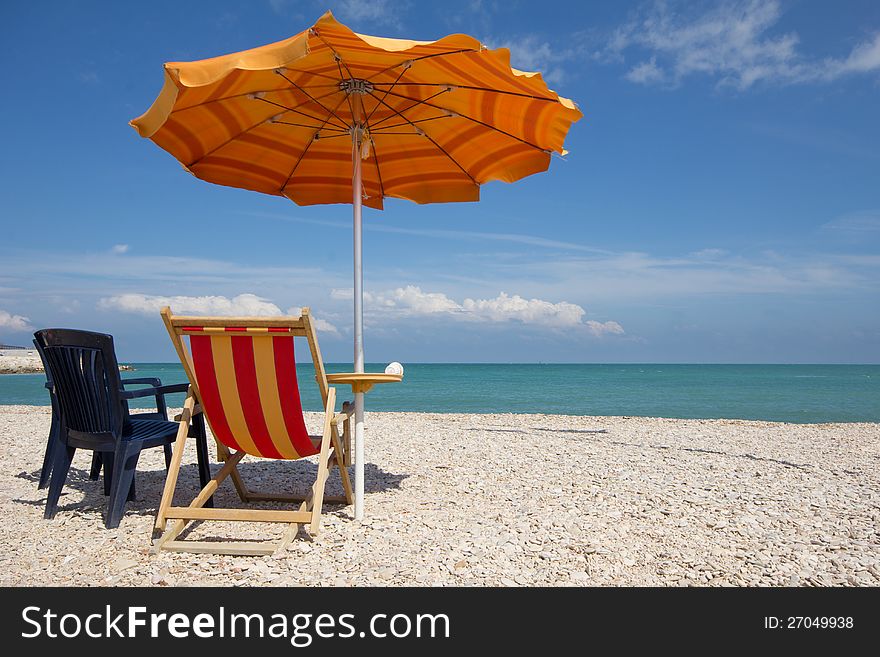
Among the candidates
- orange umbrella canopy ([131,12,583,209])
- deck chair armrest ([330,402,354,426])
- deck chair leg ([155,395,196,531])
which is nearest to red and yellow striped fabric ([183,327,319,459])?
deck chair leg ([155,395,196,531])

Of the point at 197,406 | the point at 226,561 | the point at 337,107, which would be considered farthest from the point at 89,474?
the point at 337,107

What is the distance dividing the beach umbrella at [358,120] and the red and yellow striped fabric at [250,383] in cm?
51

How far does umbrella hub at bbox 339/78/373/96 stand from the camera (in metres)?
4.12

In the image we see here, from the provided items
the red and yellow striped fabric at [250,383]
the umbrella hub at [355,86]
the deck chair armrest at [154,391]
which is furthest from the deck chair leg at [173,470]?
the umbrella hub at [355,86]

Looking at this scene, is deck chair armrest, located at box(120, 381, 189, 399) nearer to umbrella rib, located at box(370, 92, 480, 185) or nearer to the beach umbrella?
the beach umbrella

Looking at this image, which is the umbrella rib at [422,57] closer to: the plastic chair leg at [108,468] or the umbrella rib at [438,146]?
the umbrella rib at [438,146]

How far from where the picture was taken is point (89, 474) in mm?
4957

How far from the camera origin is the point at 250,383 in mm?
3314

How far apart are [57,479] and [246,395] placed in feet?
4.88

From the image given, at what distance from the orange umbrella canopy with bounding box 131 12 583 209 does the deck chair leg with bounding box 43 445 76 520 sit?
205 centimetres

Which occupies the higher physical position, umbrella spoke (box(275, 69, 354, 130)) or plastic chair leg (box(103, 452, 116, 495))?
umbrella spoke (box(275, 69, 354, 130))

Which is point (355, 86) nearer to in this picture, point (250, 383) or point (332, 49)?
point (332, 49)

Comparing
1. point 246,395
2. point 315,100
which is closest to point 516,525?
point 246,395
